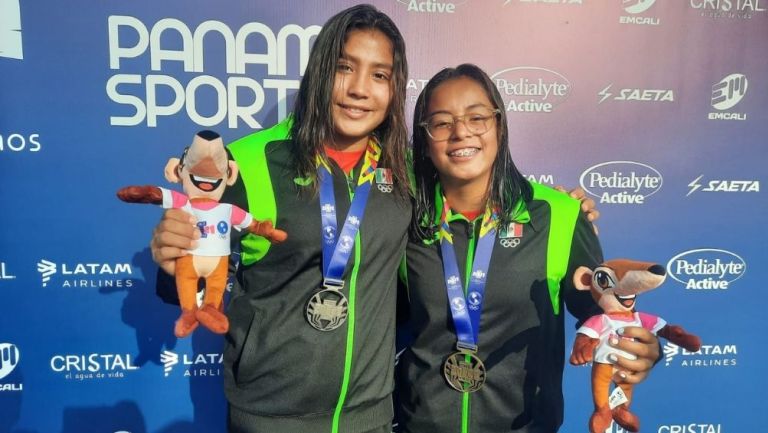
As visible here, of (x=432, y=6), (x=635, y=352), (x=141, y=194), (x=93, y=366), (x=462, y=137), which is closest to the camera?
(x=141, y=194)

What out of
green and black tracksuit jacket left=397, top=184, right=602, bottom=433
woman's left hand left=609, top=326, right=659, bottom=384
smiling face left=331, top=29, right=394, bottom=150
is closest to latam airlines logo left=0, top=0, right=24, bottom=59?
smiling face left=331, top=29, right=394, bottom=150

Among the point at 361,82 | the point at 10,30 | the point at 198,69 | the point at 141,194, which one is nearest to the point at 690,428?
the point at 361,82

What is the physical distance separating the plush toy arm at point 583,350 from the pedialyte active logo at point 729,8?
1.81m

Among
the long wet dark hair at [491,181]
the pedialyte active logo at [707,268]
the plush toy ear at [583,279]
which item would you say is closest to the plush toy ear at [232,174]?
the long wet dark hair at [491,181]

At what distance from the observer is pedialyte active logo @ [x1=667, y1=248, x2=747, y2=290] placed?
2.16m

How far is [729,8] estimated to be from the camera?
2.05m

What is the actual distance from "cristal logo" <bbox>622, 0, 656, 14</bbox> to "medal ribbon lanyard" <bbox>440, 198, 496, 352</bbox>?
4.60ft

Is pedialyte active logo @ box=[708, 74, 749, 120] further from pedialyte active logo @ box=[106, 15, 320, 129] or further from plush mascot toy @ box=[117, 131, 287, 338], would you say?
plush mascot toy @ box=[117, 131, 287, 338]

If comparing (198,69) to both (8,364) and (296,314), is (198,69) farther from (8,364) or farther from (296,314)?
(8,364)

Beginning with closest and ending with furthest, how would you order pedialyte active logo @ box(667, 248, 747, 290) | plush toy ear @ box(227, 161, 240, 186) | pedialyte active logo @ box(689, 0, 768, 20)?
plush toy ear @ box(227, 161, 240, 186)
pedialyte active logo @ box(689, 0, 768, 20)
pedialyte active logo @ box(667, 248, 747, 290)

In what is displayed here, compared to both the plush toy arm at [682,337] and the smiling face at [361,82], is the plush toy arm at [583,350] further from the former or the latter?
the smiling face at [361,82]

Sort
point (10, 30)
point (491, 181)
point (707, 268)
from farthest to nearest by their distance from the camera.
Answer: point (707, 268), point (10, 30), point (491, 181)

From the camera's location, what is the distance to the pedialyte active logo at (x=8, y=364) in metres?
1.99

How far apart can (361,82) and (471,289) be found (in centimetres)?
69
